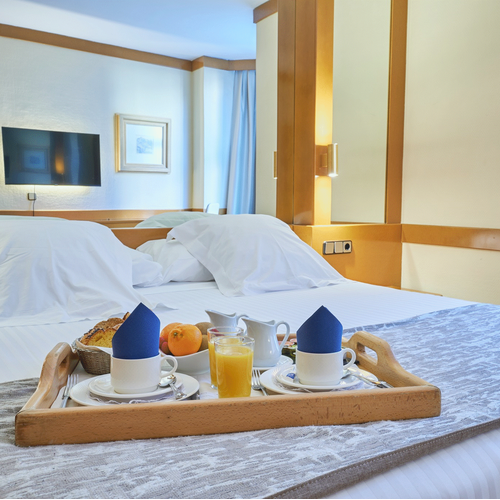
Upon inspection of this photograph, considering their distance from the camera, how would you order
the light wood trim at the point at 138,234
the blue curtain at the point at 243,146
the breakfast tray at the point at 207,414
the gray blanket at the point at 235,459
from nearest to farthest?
the gray blanket at the point at 235,459 → the breakfast tray at the point at 207,414 → the light wood trim at the point at 138,234 → the blue curtain at the point at 243,146

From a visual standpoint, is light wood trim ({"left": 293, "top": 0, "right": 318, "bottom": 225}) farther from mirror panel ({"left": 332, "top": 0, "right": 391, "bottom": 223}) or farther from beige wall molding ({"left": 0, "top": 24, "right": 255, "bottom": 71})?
beige wall molding ({"left": 0, "top": 24, "right": 255, "bottom": 71})

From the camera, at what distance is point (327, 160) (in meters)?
2.87

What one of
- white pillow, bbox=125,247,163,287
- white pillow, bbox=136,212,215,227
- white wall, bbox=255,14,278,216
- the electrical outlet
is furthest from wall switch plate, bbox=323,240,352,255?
white pillow, bbox=125,247,163,287

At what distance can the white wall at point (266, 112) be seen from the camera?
3430 millimetres

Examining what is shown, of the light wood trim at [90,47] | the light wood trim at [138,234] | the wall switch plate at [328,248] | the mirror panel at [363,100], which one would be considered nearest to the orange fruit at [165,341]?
the light wood trim at [138,234]

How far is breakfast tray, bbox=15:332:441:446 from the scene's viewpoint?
687 millimetres

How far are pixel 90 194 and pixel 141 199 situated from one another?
→ 458 millimetres

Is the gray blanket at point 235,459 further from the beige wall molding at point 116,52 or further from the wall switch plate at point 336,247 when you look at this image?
→ the beige wall molding at point 116,52

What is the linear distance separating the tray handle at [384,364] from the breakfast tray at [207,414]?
0.04ft

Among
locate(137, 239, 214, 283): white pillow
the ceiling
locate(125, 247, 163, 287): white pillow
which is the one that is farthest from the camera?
the ceiling

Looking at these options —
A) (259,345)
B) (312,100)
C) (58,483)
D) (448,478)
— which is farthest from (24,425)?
(312,100)

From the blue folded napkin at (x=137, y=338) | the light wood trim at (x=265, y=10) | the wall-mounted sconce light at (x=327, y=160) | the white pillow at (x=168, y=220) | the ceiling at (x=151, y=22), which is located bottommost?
the blue folded napkin at (x=137, y=338)

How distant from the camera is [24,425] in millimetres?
679

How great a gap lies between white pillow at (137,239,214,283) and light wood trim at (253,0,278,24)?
5.95 ft
